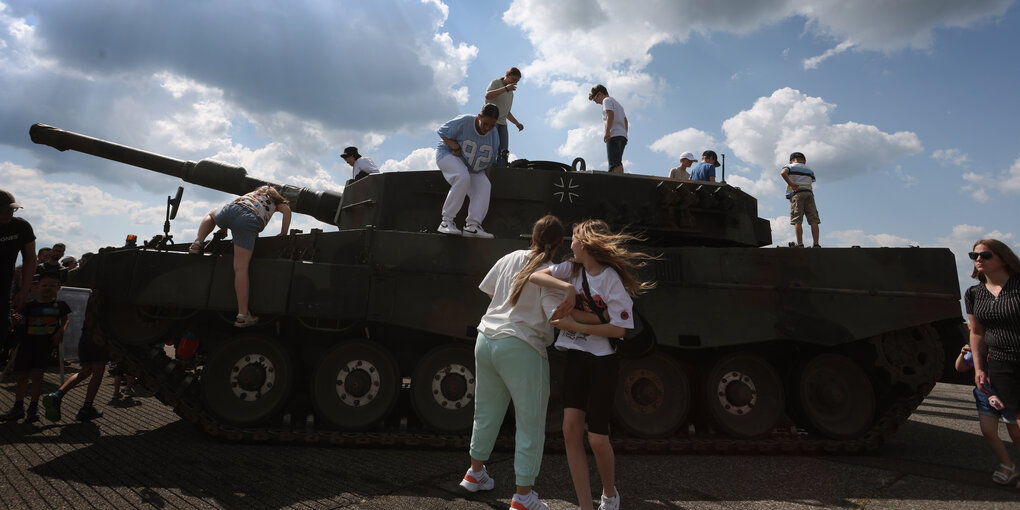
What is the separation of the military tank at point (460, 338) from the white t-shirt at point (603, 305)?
2.62m

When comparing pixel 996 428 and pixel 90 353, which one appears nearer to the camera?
pixel 996 428

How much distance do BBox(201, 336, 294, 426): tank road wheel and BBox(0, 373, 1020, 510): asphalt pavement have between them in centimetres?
37

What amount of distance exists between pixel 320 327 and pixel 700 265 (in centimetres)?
423

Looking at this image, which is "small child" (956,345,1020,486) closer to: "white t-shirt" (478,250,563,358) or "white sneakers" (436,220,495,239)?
"white t-shirt" (478,250,563,358)

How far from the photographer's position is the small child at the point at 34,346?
245 inches

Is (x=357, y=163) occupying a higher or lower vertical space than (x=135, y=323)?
higher

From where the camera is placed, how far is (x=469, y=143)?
6285 mm

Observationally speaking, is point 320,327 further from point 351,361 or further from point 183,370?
point 183,370

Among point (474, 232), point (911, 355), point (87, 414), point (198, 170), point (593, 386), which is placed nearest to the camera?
point (593, 386)

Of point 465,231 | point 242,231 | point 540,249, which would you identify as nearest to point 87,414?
point 242,231

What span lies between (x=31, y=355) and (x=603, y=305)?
6.37 meters

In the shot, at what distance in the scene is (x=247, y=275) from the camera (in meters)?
5.94

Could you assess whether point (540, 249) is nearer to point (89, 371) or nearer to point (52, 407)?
point (52, 407)

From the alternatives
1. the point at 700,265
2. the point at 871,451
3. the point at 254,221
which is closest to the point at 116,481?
the point at 254,221
